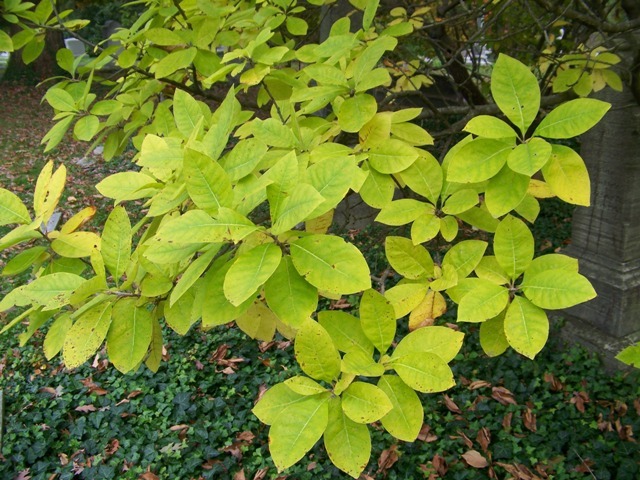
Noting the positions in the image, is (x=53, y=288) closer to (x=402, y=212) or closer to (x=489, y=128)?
(x=402, y=212)

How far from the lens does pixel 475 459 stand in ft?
9.92

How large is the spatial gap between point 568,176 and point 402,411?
545mm

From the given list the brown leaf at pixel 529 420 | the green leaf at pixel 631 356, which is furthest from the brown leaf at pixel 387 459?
the green leaf at pixel 631 356

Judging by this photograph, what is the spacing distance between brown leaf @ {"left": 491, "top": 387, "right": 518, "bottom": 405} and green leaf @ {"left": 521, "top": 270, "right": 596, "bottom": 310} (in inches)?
105

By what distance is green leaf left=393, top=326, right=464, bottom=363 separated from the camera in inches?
37.5

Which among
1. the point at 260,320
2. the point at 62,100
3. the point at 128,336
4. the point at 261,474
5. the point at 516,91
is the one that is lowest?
the point at 261,474

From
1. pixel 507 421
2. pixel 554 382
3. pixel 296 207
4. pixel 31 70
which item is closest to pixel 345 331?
pixel 296 207

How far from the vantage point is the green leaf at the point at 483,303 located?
0.97m

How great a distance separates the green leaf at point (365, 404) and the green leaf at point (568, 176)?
517mm

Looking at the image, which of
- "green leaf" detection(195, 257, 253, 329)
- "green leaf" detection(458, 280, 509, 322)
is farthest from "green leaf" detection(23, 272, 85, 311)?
"green leaf" detection(458, 280, 509, 322)

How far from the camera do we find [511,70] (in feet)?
3.52

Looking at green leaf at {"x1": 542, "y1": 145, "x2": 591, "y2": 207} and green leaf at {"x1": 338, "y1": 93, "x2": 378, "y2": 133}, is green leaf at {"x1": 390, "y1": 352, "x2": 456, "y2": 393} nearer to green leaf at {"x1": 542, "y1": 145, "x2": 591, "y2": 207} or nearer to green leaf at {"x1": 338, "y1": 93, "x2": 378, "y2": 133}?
green leaf at {"x1": 542, "y1": 145, "x2": 591, "y2": 207}

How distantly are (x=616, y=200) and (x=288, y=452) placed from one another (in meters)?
3.02

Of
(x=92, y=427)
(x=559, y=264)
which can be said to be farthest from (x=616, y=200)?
(x=92, y=427)
